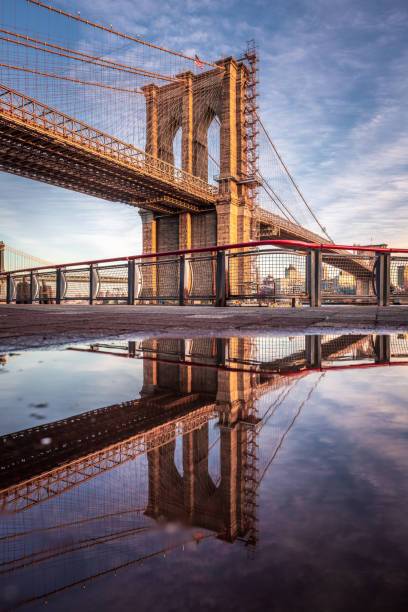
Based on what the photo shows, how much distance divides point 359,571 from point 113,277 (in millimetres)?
9367

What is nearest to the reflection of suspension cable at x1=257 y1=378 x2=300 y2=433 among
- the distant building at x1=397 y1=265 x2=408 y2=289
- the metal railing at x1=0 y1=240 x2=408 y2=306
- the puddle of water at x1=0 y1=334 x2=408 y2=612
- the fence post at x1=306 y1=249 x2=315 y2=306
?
the puddle of water at x1=0 y1=334 x2=408 y2=612

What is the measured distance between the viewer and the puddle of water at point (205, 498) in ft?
1.13

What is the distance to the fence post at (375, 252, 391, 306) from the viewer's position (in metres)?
7.38

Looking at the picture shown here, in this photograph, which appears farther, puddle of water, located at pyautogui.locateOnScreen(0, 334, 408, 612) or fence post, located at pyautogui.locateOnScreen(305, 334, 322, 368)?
fence post, located at pyautogui.locateOnScreen(305, 334, 322, 368)

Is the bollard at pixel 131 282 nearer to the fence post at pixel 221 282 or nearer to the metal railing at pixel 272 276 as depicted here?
the metal railing at pixel 272 276

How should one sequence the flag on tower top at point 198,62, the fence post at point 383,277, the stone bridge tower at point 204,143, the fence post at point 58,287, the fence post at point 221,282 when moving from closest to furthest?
1. the fence post at point 221,282
2. the fence post at point 383,277
3. the fence post at point 58,287
4. the stone bridge tower at point 204,143
5. the flag on tower top at point 198,62

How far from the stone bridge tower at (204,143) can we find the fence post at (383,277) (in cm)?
1763

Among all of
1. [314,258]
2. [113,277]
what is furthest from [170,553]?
[113,277]

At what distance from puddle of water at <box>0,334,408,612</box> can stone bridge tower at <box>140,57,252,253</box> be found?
24.2 m

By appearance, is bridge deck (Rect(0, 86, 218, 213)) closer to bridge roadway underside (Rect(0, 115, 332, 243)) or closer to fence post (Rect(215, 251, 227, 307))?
bridge roadway underside (Rect(0, 115, 332, 243))

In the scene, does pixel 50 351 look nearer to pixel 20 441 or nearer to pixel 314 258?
pixel 20 441

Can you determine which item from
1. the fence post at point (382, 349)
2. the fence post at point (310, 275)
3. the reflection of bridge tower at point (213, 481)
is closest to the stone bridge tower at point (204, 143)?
the fence post at point (310, 275)

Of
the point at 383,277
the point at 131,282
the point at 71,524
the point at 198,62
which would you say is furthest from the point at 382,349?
the point at 198,62

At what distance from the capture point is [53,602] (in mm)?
335
